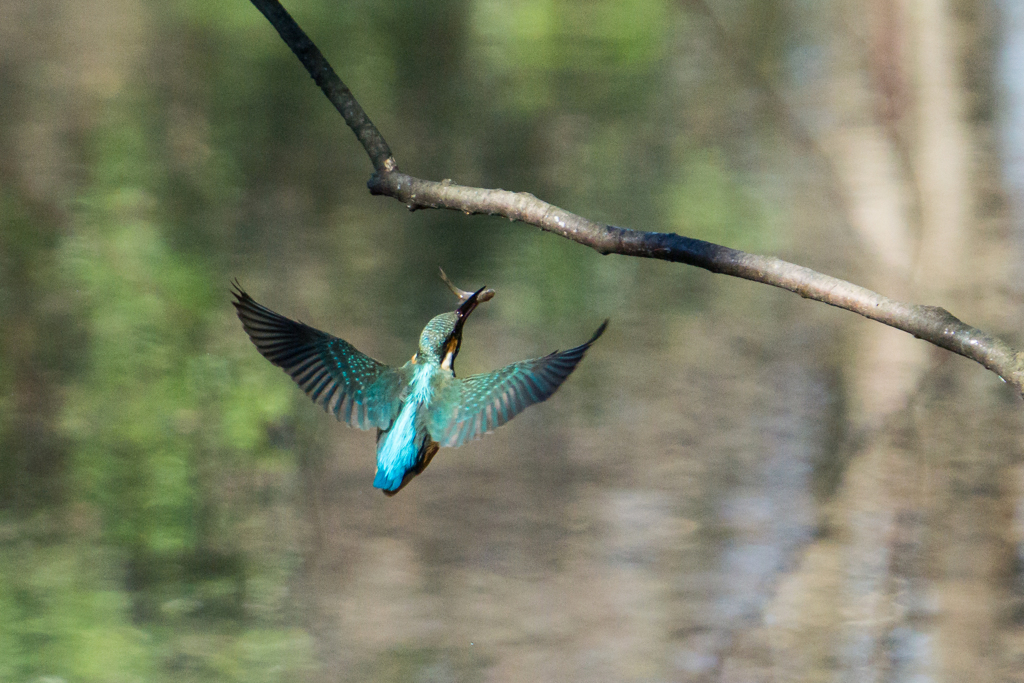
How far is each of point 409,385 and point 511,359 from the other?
2.65 m

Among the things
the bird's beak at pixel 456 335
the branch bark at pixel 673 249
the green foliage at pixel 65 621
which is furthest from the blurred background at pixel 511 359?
the branch bark at pixel 673 249

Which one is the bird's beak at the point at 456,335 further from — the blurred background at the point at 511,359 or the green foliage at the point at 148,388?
the green foliage at the point at 148,388

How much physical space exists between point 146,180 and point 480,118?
1.75 m

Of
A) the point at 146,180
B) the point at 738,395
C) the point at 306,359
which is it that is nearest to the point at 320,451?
the point at 738,395

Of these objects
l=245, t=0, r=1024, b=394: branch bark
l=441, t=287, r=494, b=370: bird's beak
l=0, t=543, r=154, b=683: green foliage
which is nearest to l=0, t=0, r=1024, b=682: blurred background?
l=0, t=543, r=154, b=683: green foliage

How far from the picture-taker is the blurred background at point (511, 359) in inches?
124

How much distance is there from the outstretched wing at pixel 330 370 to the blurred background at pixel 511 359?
1774 mm

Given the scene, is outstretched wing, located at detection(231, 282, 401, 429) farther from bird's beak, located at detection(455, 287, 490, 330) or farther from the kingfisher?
bird's beak, located at detection(455, 287, 490, 330)

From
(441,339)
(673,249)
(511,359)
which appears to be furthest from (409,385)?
(511,359)

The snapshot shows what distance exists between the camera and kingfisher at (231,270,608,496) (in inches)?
52.7

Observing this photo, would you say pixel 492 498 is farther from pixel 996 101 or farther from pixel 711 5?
pixel 711 5

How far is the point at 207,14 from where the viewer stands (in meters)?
6.67

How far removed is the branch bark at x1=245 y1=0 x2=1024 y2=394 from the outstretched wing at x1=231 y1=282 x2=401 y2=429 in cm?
23

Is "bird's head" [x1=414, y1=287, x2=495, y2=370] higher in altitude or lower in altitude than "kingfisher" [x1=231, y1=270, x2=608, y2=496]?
higher
